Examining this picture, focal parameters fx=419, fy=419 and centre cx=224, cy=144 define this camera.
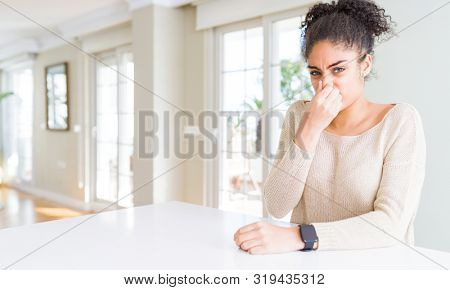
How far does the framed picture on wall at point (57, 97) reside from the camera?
17.0 ft

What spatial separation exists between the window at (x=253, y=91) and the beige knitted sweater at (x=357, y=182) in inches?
66.0

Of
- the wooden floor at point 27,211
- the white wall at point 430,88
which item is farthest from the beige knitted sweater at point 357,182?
the wooden floor at point 27,211

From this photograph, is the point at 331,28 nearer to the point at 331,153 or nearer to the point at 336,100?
the point at 336,100

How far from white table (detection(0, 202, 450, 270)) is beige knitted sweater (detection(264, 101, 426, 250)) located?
0.05 m

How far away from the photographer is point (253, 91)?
10.2ft

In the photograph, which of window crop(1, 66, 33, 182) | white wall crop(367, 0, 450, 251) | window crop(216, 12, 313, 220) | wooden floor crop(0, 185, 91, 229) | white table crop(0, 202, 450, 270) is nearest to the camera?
white table crop(0, 202, 450, 270)

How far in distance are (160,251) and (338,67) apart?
56 centimetres

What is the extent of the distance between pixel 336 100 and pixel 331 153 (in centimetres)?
16

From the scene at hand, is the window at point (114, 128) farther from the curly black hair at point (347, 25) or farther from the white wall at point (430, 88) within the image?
the curly black hair at point (347, 25)

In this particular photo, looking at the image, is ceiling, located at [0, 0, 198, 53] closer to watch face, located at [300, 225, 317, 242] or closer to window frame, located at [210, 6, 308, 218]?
window frame, located at [210, 6, 308, 218]

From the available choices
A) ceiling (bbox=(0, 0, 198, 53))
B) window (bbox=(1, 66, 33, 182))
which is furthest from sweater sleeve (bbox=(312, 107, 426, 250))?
window (bbox=(1, 66, 33, 182))

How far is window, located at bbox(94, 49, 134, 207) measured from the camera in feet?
14.4

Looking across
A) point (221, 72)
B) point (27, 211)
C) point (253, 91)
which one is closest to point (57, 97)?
point (27, 211)

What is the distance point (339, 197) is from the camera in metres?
1.01
